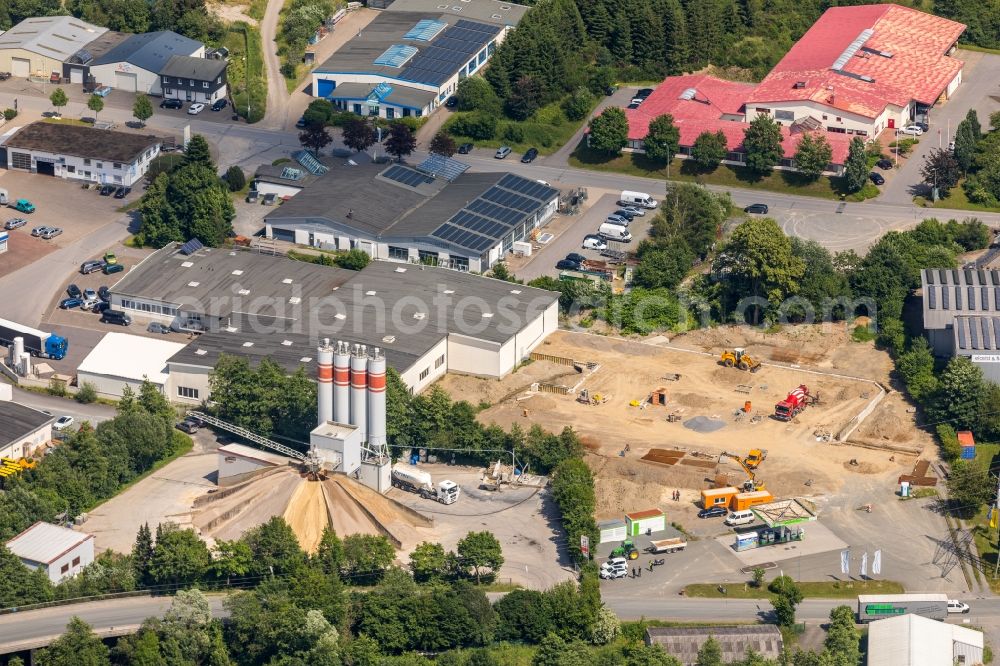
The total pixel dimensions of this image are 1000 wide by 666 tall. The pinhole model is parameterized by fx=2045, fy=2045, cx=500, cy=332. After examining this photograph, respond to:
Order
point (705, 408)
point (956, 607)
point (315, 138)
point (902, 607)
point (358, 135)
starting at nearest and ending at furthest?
point (902, 607)
point (956, 607)
point (705, 408)
point (358, 135)
point (315, 138)

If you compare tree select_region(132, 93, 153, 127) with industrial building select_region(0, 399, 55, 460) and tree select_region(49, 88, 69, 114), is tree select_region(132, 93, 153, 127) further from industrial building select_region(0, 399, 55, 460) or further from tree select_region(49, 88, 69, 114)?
industrial building select_region(0, 399, 55, 460)

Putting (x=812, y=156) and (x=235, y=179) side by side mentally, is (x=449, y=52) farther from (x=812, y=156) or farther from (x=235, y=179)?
(x=812, y=156)

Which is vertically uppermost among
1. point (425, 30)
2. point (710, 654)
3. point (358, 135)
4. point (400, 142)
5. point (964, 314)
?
point (964, 314)

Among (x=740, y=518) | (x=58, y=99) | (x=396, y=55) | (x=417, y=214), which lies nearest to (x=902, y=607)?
(x=740, y=518)

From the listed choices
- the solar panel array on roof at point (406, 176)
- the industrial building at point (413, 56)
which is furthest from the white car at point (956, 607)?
the industrial building at point (413, 56)

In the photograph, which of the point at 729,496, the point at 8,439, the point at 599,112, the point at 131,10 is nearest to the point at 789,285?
the point at 729,496

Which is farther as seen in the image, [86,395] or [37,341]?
[37,341]

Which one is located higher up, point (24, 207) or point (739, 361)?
point (739, 361)
